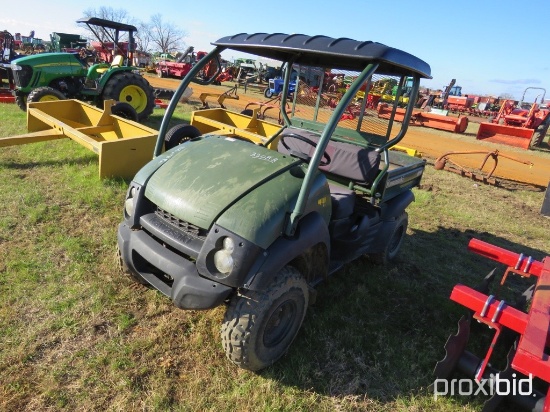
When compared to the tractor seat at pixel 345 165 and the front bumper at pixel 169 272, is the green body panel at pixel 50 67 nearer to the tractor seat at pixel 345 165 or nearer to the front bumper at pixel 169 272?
the tractor seat at pixel 345 165

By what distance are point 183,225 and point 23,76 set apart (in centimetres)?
762

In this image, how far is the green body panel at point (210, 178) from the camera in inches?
84.6

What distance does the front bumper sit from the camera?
2.01m

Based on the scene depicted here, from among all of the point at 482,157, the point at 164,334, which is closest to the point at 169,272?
the point at 164,334

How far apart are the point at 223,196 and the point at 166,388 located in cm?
114

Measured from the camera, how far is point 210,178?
2295 mm

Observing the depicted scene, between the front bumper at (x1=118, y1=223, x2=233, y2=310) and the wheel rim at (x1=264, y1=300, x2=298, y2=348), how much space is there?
43 cm

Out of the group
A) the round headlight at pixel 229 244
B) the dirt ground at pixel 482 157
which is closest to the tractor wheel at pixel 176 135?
the round headlight at pixel 229 244

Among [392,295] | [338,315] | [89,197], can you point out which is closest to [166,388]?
[338,315]

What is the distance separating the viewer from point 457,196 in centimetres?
630

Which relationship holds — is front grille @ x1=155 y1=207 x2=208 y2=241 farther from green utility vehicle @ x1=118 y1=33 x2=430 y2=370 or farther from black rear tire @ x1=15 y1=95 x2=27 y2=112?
black rear tire @ x1=15 y1=95 x2=27 y2=112
